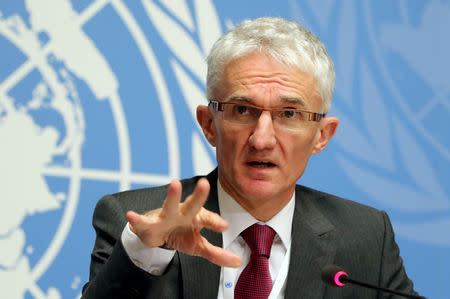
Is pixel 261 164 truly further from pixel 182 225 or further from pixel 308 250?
pixel 182 225

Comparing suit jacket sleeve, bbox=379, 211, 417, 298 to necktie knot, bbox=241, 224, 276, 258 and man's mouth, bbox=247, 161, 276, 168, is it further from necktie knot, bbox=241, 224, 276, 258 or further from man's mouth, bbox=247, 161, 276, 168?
man's mouth, bbox=247, 161, 276, 168

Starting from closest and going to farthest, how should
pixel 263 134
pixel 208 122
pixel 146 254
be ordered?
1. pixel 146 254
2. pixel 263 134
3. pixel 208 122

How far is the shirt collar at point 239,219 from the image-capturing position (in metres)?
2.12

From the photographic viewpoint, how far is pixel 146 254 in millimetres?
1643

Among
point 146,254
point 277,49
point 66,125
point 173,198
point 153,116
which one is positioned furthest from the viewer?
point 153,116

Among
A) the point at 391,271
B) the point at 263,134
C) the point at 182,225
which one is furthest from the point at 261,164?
the point at 391,271

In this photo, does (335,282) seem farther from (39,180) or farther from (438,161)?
(438,161)

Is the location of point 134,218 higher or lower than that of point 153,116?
lower

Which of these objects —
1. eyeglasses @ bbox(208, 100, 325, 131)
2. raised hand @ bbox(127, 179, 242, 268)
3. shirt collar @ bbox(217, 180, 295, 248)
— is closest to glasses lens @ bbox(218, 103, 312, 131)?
eyeglasses @ bbox(208, 100, 325, 131)

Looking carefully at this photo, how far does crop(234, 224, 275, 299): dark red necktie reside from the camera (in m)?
2.02

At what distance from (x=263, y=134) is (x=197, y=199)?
24.2 inches

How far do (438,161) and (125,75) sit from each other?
77.7 inches

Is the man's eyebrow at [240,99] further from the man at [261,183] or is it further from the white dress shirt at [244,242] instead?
the white dress shirt at [244,242]

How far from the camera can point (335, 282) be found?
5.27 feet
